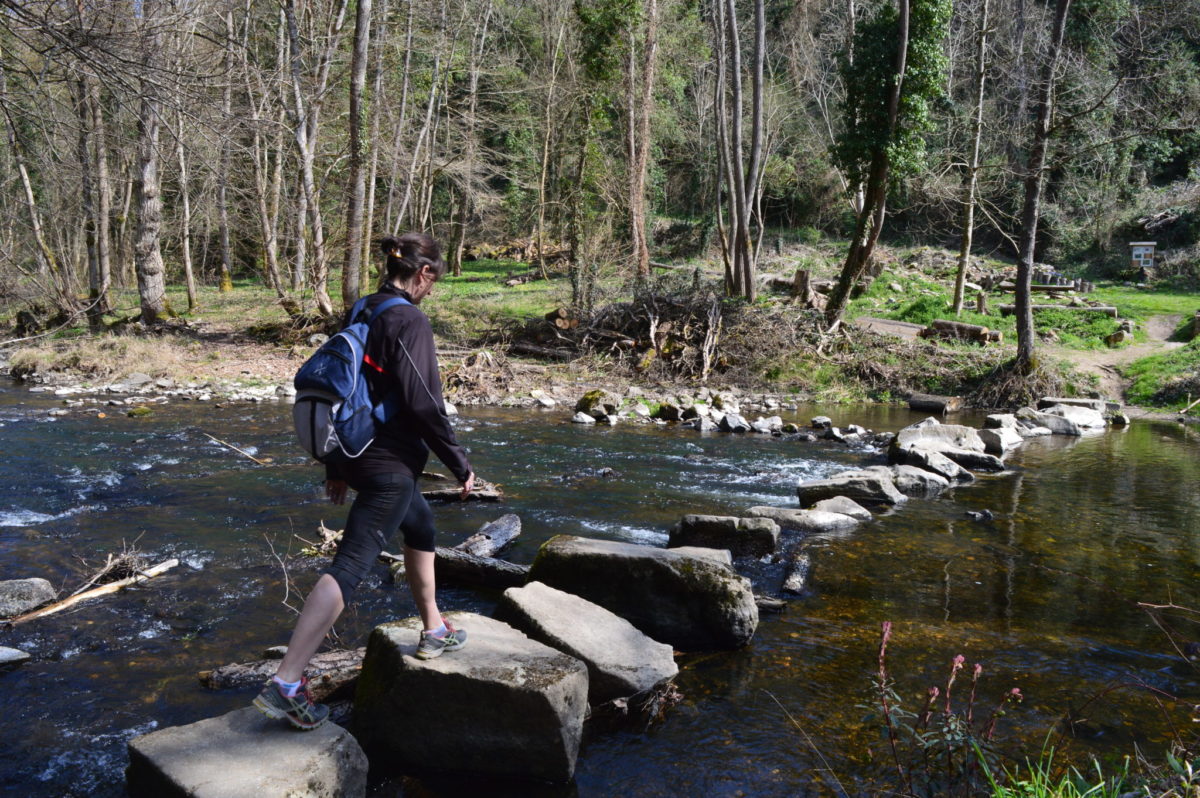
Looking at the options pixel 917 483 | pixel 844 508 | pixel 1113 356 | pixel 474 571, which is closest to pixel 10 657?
pixel 474 571

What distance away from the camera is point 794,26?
111 feet

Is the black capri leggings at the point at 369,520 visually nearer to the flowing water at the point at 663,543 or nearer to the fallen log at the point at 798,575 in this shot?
the flowing water at the point at 663,543

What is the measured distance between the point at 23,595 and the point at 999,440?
11.5 metres

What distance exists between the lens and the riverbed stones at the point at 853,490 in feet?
27.1

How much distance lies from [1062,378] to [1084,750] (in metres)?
14.8

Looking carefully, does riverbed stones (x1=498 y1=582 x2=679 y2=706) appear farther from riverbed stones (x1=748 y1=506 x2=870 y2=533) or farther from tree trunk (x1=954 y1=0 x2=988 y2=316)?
tree trunk (x1=954 y1=0 x2=988 y2=316)

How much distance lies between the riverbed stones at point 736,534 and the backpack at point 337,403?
12.1ft

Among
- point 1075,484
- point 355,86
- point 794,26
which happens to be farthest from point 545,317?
point 794,26

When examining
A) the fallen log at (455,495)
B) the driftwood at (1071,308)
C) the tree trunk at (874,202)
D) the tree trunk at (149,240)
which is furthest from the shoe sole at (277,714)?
the driftwood at (1071,308)

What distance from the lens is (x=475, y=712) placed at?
3.41m

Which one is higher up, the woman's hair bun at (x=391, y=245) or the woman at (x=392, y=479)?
the woman's hair bun at (x=391, y=245)

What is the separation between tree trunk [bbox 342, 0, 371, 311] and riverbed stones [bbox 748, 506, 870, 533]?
40.9ft

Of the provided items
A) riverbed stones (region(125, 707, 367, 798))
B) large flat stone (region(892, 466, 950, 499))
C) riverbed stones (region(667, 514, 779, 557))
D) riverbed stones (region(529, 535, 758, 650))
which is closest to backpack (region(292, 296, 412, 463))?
riverbed stones (region(125, 707, 367, 798))

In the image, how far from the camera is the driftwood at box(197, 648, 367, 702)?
3.96 meters
